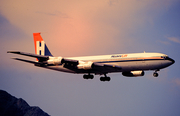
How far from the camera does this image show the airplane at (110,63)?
62.8 meters

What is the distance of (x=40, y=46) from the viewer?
262ft

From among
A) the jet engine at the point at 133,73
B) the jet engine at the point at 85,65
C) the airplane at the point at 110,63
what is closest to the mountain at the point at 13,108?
the airplane at the point at 110,63

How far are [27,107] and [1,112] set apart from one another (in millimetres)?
57159

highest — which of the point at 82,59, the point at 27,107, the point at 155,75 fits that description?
the point at 82,59

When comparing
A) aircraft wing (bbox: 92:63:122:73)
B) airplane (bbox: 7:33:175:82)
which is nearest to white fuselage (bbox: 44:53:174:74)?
airplane (bbox: 7:33:175:82)

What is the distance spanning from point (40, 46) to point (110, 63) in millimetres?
26467

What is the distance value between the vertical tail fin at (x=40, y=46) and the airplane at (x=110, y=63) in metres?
6.19

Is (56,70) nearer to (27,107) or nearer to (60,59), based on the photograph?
(60,59)

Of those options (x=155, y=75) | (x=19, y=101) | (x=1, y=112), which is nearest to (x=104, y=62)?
(x=155, y=75)

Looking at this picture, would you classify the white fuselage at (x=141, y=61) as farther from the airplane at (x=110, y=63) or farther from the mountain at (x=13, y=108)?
Result: the mountain at (x=13, y=108)

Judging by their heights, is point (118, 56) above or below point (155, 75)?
above

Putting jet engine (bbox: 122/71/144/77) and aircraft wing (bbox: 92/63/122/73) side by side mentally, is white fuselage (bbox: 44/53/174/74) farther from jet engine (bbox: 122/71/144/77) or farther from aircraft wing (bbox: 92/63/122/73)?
jet engine (bbox: 122/71/144/77)

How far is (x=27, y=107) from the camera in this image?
170750mm

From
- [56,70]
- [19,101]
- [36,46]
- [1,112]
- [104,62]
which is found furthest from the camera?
[19,101]
